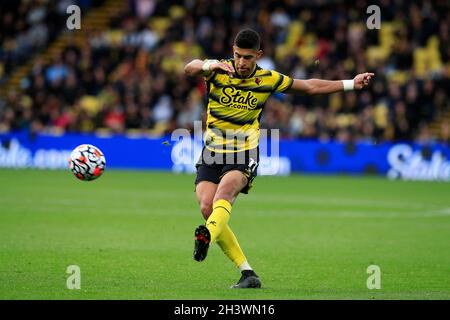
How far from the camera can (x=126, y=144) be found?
94.2 ft

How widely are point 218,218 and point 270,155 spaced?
18.5 meters

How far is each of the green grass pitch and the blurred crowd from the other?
348cm

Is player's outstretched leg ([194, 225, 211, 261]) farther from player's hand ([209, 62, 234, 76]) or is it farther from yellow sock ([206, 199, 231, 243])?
player's hand ([209, 62, 234, 76])

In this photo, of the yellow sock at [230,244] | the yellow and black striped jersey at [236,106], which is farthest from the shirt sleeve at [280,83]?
the yellow sock at [230,244]

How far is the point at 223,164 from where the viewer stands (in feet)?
31.7

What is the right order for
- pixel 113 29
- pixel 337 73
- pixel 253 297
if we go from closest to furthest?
pixel 253 297, pixel 337 73, pixel 113 29

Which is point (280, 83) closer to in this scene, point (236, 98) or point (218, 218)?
point (236, 98)

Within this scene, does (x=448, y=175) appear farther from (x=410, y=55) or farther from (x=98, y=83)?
(x=98, y=83)

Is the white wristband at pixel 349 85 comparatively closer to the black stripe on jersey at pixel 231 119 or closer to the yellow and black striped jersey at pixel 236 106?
the yellow and black striped jersey at pixel 236 106

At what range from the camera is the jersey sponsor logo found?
9.60 metres

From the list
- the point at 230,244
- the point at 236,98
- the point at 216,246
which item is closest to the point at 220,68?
the point at 236,98

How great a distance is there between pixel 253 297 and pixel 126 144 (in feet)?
66.7

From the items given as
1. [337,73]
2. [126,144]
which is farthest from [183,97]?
[337,73]

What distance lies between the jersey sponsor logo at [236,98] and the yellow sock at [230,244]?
1.22 meters
